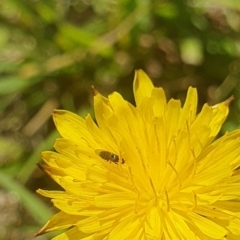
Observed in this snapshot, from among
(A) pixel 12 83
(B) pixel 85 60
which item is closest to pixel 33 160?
(A) pixel 12 83

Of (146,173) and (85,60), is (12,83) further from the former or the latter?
(146,173)

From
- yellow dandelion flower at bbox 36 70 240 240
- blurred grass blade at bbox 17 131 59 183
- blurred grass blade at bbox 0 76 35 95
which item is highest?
→ blurred grass blade at bbox 0 76 35 95

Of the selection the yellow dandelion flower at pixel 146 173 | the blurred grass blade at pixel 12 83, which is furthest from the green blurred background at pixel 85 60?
the yellow dandelion flower at pixel 146 173

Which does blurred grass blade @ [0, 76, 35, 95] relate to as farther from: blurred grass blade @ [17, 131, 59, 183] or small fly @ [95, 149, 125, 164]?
small fly @ [95, 149, 125, 164]

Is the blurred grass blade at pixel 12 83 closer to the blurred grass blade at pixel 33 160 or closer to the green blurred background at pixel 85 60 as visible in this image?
the green blurred background at pixel 85 60

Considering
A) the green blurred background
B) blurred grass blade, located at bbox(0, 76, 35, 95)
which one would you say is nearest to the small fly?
the green blurred background

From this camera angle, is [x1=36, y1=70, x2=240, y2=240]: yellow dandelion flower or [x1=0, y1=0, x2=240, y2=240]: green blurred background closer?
[x1=36, y1=70, x2=240, y2=240]: yellow dandelion flower
